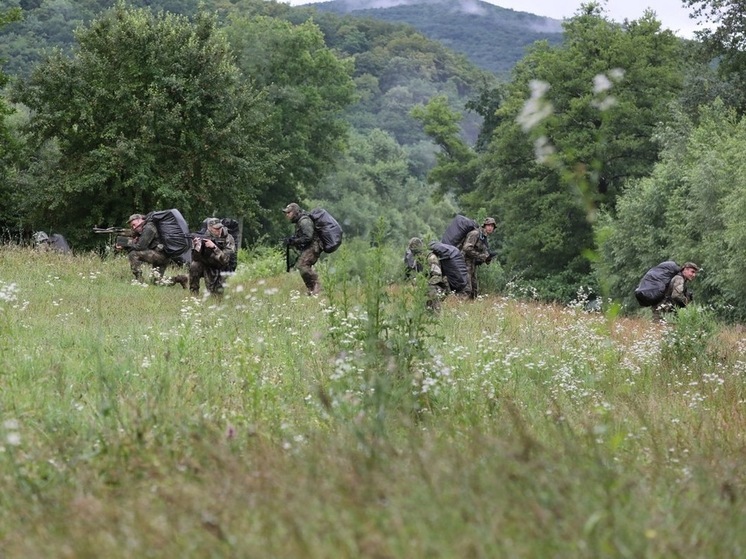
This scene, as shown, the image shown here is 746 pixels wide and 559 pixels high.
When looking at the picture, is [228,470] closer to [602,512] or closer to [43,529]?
[43,529]

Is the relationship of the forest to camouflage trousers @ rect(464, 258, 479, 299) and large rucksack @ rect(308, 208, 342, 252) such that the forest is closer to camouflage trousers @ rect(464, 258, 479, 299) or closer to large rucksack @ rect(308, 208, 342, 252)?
camouflage trousers @ rect(464, 258, 479, 299)

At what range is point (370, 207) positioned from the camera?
8750 centimetres

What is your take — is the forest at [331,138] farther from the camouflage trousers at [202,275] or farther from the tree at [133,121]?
the camouflage trousers at [202,275]

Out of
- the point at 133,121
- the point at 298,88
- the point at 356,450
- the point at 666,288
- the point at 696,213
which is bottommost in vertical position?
the point at 298,88

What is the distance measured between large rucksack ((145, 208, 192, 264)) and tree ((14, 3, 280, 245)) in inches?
467

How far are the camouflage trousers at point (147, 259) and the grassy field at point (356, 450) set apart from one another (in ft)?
29.3

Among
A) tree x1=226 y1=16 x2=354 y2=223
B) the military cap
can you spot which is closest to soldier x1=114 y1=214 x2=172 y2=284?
the military cap

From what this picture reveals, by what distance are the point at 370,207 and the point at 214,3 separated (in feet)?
116

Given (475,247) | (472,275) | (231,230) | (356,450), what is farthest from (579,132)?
(356,450)

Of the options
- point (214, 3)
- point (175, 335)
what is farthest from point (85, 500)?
point (214, 3)

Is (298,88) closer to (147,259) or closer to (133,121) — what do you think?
(133,121)

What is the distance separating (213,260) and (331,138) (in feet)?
132

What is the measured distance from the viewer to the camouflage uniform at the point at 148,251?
63.2 ft

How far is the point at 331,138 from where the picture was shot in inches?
2202
